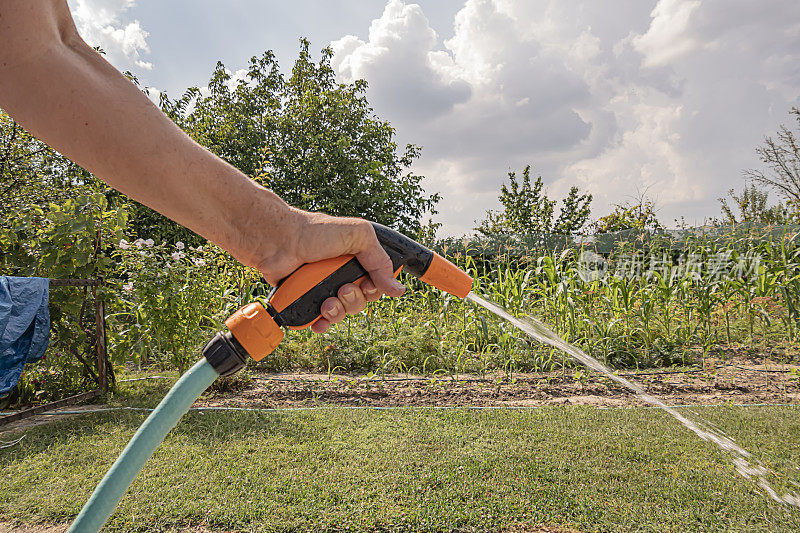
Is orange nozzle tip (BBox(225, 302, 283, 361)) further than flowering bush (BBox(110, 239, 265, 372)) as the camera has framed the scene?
No

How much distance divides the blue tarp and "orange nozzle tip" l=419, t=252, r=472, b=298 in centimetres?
354

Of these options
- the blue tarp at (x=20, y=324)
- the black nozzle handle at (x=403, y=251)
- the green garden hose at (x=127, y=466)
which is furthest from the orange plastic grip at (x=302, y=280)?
the blue tarp at (x=20, y=324)

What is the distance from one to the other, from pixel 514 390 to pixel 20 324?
12.5ft

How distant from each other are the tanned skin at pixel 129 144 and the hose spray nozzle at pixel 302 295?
52mm

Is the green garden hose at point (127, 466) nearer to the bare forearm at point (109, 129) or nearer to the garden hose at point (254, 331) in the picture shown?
the garden hose at point (254, 331)

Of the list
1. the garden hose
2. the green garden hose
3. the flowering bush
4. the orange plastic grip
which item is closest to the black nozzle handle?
the garden hose

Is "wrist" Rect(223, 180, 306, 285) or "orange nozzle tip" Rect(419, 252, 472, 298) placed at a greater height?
"wrist" Rect(223, 180, 306, 285)

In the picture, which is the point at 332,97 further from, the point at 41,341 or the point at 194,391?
the point at 194,391

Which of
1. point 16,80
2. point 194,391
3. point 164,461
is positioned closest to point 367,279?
point 194,391

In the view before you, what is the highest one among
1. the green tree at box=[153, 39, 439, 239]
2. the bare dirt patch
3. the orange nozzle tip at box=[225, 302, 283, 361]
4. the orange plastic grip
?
the green tree at box=[153, 39, 439, 239]

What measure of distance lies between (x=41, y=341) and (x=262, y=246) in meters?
3.55

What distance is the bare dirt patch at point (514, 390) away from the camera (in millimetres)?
3627

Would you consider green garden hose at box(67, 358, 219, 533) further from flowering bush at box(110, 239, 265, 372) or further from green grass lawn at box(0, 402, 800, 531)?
flowering bush at box(110, 239, 265, 372)

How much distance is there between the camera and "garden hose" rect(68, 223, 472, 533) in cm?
73
